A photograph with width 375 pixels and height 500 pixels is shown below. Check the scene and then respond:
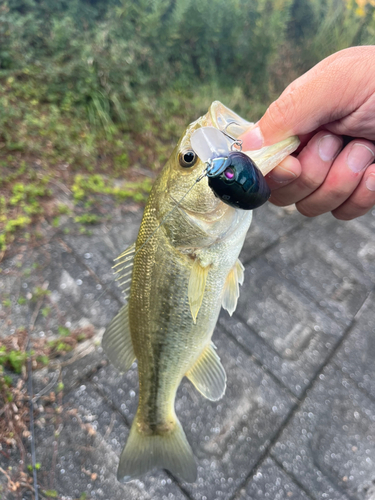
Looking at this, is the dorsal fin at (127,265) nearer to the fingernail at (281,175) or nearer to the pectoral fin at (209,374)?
the pectoral fin at (209,374)

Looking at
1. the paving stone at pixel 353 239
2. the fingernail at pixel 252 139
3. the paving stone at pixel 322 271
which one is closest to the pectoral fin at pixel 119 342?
the fingernail at pixel 252 139

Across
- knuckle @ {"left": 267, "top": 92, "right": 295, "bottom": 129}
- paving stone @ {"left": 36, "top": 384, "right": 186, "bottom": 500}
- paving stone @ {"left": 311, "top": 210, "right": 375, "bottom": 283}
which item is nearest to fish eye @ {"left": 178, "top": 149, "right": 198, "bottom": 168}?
knuckle @ {"left": 267, "top": 92, "right": 295, "bottom": 129}

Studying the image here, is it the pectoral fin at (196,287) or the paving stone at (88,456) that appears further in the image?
the paving stone at (88,456)

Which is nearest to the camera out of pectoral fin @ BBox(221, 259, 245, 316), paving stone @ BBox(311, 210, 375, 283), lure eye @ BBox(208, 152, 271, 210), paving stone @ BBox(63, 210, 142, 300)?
lure eye @ BBox(208, 152, 271, 210)

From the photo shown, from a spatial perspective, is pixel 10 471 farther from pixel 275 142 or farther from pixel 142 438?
pixel 275 142

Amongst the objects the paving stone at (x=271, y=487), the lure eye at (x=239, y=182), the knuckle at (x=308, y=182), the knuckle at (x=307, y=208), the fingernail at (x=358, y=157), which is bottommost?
the paving stone at (x=271, y=487)

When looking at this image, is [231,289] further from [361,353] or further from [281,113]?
[361,353]

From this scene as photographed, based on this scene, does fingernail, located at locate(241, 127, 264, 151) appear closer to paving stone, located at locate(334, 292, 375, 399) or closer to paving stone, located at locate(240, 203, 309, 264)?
paving stone, located at locate(240, 203, 309, 264)

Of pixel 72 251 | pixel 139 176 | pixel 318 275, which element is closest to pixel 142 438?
pixel 72 251

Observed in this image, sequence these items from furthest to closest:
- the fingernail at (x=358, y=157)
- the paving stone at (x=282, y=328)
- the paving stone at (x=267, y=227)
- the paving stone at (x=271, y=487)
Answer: the paving stone at (x=267, y=227), the paving stone at (x=282, y=328), the paving stone at (x=271, y=487), the fingernail at (x=358, y=157)
